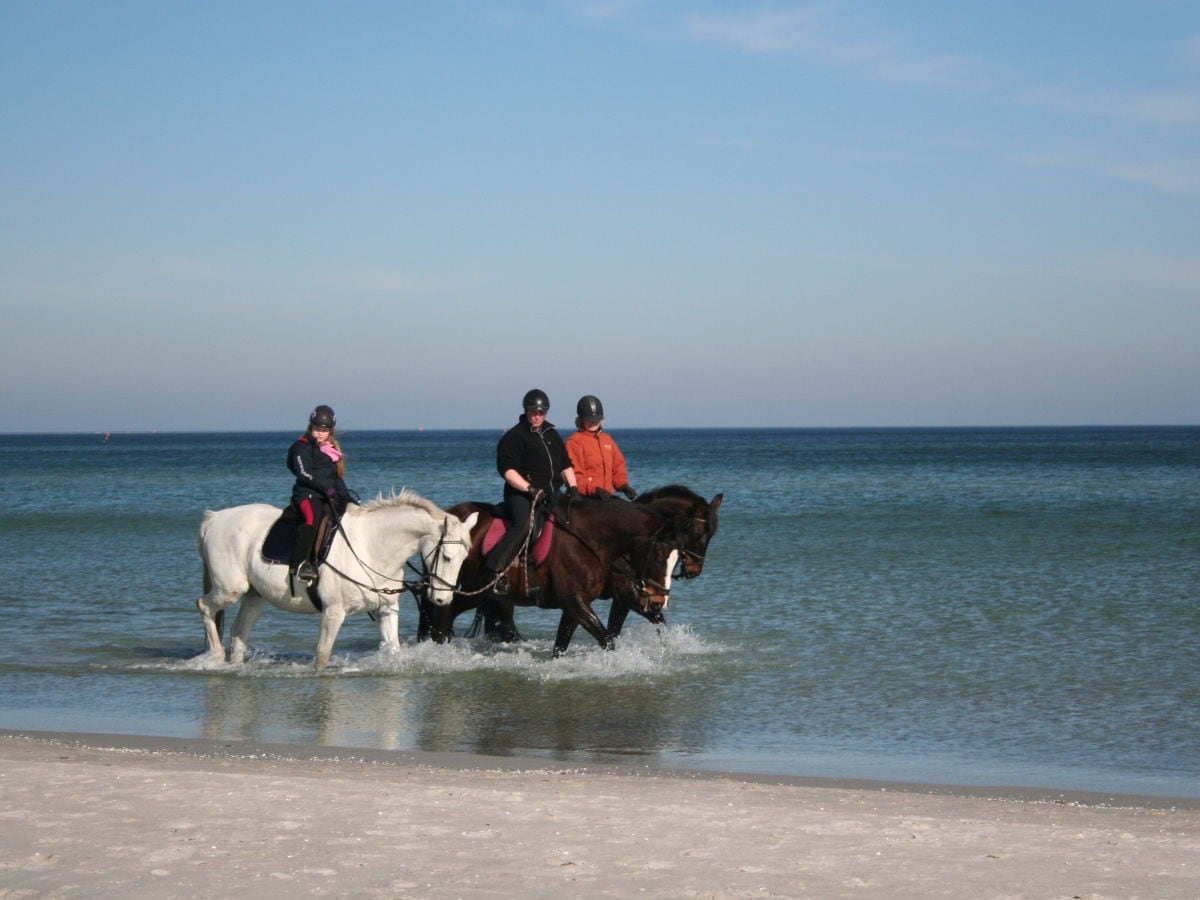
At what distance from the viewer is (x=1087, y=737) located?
30.9 ft

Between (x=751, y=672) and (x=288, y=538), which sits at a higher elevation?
(x=288, y=538)

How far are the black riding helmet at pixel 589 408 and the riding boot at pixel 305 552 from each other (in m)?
2.71

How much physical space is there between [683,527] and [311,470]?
327 centimetres

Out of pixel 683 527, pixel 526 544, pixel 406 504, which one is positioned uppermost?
pixel 406 504

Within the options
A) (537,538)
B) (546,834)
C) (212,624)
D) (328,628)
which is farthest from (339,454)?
(546,834)

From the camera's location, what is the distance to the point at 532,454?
11.8 meters

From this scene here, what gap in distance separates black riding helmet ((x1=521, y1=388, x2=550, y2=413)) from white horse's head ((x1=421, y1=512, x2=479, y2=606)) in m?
1.20

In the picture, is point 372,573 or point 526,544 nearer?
point 372,573

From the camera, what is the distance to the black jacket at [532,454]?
1176cm

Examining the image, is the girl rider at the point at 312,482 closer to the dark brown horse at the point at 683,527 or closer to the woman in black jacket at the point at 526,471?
the woman in black jacket at the point at 526,471

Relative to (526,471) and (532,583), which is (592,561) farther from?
(526,471)

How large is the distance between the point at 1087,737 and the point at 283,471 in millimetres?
68002

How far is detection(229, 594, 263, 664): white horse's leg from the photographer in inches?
487

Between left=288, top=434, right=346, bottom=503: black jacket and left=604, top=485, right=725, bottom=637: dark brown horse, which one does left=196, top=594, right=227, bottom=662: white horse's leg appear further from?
left=604, top=485, right=725, bottom=637: dark brown horse
